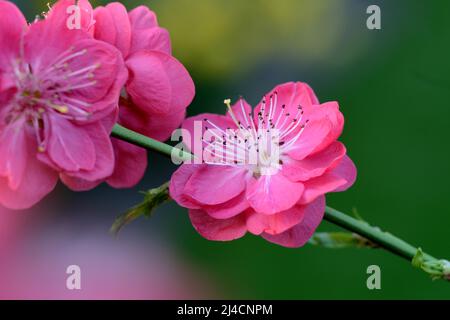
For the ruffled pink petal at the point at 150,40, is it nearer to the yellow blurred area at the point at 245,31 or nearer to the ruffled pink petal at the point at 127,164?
the ruffled pink petal at the point at 127,164

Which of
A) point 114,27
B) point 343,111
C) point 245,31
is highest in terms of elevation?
point 245,31

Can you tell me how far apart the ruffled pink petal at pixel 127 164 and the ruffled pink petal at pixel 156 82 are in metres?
0.05

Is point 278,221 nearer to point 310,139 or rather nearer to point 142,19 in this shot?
point 310,139

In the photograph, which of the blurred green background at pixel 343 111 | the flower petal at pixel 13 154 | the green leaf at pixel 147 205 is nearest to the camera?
the flower petal at pixel 13 154

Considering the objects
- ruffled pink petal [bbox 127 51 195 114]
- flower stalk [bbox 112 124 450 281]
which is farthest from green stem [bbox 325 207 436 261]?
ruffled pink petal [bbox 127 51 195 114]

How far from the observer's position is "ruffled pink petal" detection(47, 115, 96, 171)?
668 millimetres

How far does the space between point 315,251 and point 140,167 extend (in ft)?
4.23

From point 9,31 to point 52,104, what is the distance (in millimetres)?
76

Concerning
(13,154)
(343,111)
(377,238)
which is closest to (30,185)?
(13,154)

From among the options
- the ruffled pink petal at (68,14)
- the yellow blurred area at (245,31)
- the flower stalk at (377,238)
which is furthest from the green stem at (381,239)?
the yellow blurred area at (245,31)

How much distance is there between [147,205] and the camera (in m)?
0.75

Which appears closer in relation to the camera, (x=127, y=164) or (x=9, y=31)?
(x=9, y=31)

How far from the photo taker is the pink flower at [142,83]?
0.75 metres
